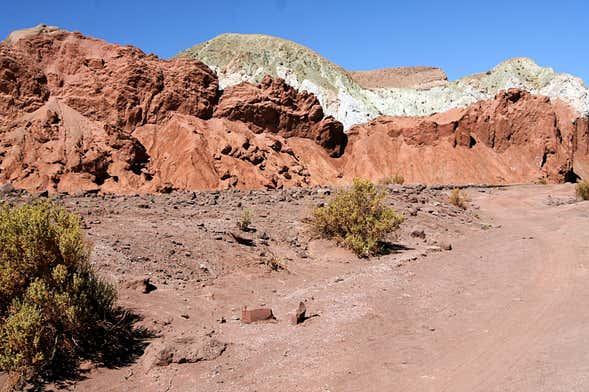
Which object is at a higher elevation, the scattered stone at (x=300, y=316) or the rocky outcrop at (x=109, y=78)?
the rocky outcrop at (x=109, y=78)

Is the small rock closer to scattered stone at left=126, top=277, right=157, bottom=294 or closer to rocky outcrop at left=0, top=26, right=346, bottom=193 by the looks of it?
scattered stone at left=126, top=277, right=157, bottom=294

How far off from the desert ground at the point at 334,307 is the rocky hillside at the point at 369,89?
5510cm

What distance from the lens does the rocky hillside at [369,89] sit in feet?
232

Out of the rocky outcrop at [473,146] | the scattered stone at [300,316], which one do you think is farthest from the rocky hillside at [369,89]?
the scattered stone at [300,316]

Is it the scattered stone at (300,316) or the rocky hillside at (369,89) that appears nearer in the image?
the scattered stone at (300,316)

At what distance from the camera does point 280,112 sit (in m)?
48.5

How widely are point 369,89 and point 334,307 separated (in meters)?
77.8

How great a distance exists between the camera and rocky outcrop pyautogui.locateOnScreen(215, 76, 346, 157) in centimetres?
4553

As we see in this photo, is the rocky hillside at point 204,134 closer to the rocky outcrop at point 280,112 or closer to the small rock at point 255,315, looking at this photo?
the rocky outcrop at point 280,112

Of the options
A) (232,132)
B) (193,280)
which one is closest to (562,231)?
(193,280)

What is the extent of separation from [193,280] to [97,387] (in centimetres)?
406

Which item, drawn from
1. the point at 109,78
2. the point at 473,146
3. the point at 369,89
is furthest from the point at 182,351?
the point at 369,89

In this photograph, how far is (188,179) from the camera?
3566 cm

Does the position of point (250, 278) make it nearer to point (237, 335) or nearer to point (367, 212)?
point (237, 335)
